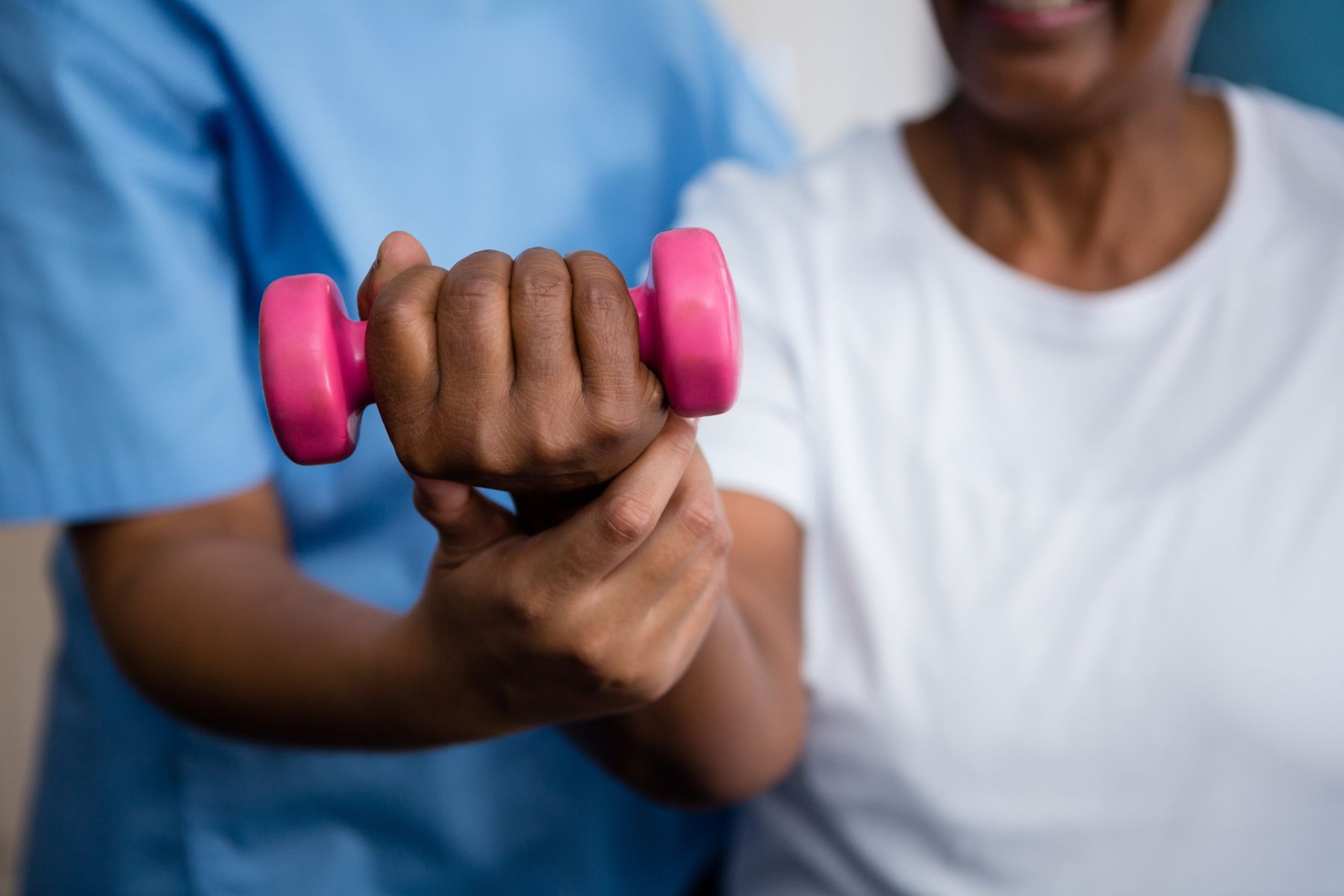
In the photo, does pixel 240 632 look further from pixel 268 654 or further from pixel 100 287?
pixel 100 287

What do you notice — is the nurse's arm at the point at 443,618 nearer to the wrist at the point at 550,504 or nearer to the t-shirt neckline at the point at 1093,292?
the wrist at the point at 550,504

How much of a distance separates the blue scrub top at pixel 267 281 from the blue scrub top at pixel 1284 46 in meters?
0.68

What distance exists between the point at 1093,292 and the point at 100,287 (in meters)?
0.52

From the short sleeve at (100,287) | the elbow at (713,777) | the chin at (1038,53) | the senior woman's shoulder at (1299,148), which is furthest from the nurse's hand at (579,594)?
the senior woman's shoulder at (1299,148)

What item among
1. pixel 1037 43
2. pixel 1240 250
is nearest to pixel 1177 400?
pixel 1240 250

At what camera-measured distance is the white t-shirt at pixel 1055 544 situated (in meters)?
0.54

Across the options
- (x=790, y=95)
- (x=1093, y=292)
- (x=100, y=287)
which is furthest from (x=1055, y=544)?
(x=790, y=95)

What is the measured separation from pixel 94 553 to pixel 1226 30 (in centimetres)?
118

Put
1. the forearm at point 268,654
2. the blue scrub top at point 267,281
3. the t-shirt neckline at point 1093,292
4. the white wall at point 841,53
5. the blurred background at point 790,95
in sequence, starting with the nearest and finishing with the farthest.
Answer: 1. the forearm at point 268,654
2. the blue scrub top at point 267,281
3. the t-shirt neckline at point 1093,292
4. the blurred background at point 790,95
5. the white wall at point 841,53

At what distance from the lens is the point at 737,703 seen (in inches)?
18.6

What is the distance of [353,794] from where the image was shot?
60cm

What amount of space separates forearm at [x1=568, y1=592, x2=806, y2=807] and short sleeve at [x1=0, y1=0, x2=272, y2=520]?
0.25 meters

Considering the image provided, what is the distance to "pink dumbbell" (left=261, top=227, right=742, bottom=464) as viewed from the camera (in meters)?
0.28

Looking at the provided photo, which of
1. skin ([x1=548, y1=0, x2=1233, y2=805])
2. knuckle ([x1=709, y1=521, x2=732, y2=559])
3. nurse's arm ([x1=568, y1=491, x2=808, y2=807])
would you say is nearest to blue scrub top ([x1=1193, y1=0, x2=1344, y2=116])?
skin ([x1=548, y1=0, x2=1233, y2=805])
